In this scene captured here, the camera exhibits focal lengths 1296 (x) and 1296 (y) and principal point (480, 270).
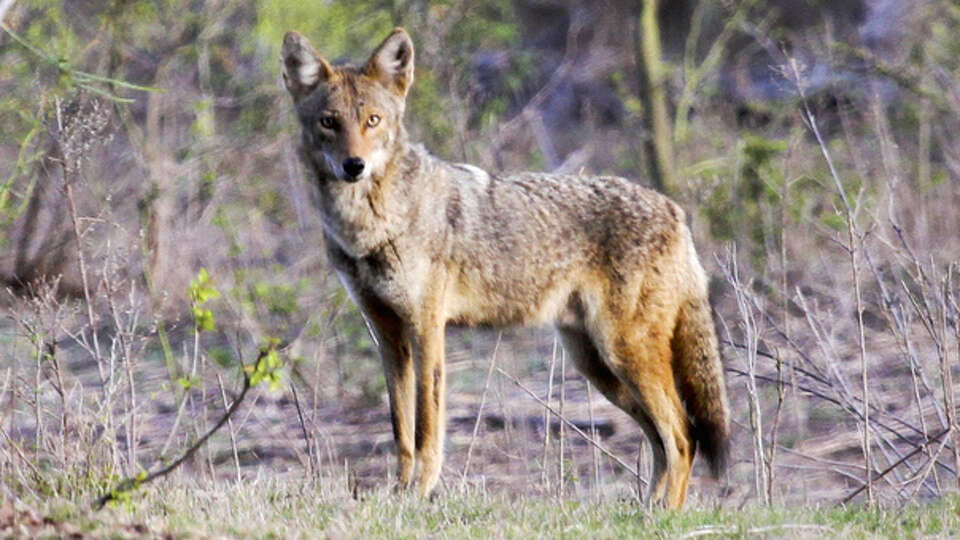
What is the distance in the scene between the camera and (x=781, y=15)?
18.6 m

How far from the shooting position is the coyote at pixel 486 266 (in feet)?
20.0

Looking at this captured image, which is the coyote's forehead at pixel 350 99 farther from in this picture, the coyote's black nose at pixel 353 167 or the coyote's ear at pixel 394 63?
the coyote's black nose at pixel 353 167

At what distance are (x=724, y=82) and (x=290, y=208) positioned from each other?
769 centimetres

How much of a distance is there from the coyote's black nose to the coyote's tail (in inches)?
70.6

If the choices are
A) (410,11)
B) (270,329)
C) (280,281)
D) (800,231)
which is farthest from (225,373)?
(800,231)

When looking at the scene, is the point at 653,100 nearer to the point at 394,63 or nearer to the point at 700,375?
the point at 700,375

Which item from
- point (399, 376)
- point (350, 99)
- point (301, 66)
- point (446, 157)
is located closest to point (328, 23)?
point (446, 157)

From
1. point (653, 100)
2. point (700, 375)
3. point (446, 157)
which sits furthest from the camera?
point (653, 100)

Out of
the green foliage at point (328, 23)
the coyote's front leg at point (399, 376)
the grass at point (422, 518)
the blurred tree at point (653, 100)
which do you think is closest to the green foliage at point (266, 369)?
the grass at point (422, 518)

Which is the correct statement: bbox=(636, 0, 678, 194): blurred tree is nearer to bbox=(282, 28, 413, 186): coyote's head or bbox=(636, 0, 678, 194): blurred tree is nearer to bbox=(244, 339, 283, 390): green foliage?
bbox=(282, 28, 413, 186): coyote's head

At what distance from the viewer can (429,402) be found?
6125 millimetres

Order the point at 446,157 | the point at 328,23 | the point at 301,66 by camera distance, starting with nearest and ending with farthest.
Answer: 1. the point at 301,66
2. the point at 446,157
3. the point at 328,23

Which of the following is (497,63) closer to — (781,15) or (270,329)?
(781,15)

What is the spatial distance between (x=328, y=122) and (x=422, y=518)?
77.8 inches
